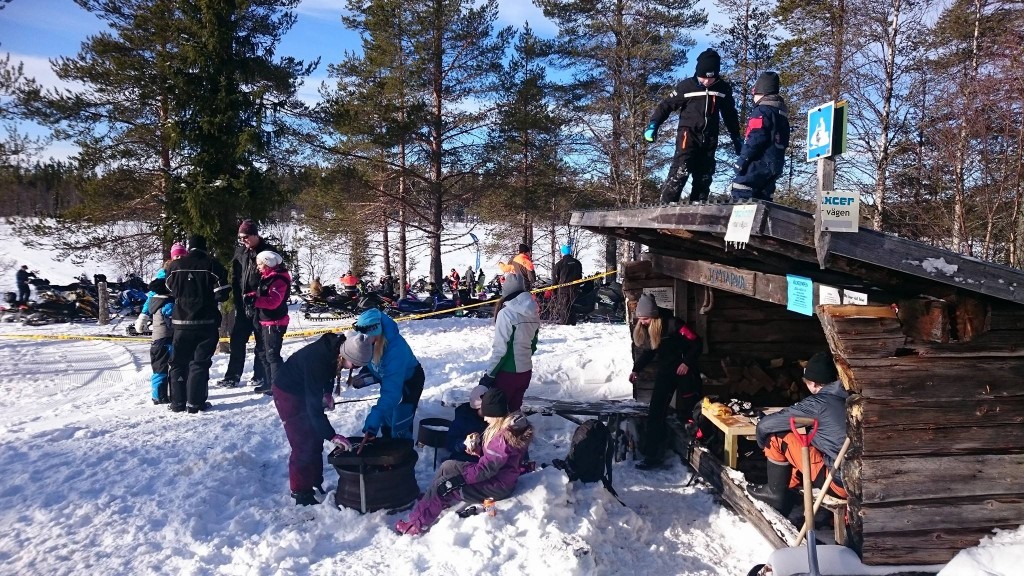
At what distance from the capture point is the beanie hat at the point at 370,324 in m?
4.71

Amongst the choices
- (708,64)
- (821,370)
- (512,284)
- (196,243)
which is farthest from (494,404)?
(196,243)

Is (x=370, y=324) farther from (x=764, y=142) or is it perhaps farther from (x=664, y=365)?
(x=764, y=142)

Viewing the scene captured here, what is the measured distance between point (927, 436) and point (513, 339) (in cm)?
305

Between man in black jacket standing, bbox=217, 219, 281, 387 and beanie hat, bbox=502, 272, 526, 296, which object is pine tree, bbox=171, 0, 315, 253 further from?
beanie hat, bbox=502, 272, 526, 296

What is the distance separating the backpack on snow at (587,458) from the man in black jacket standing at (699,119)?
2.11m

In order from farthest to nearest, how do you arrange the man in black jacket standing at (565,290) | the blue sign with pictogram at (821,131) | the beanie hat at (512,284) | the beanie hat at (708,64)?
the man in black jacket standing at (565,290) < the beanie hat at (512,284) < the beanie hat at (708,64) < the blue sign with pictogram at (821,131)

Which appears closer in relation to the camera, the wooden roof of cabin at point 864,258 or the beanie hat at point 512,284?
the wooden roof of cabin at point 864,258

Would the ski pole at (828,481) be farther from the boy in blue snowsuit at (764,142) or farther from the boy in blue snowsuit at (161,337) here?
the boy in blue snowsuit at (161,337)

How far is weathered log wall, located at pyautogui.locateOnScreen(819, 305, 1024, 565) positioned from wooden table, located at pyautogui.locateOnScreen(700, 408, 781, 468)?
1.65 meters

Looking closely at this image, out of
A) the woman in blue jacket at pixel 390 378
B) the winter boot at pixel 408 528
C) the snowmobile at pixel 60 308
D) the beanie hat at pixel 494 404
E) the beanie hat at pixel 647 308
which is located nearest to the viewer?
the winter boot at pixel 408 528

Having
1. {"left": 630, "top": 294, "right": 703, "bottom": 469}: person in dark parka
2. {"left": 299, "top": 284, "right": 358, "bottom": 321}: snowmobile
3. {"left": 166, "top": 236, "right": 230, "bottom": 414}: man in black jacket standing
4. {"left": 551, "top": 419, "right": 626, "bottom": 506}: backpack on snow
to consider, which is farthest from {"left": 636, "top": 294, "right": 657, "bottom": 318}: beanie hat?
{"left": 299, "top": 284, "right": 358, "bottom": 321}: snowmobile

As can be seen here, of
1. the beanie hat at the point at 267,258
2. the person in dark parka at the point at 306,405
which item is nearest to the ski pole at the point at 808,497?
the person in dark parka at the point at 306,405

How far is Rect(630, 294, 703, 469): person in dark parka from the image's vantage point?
6.06m

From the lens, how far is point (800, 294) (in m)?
3.74
